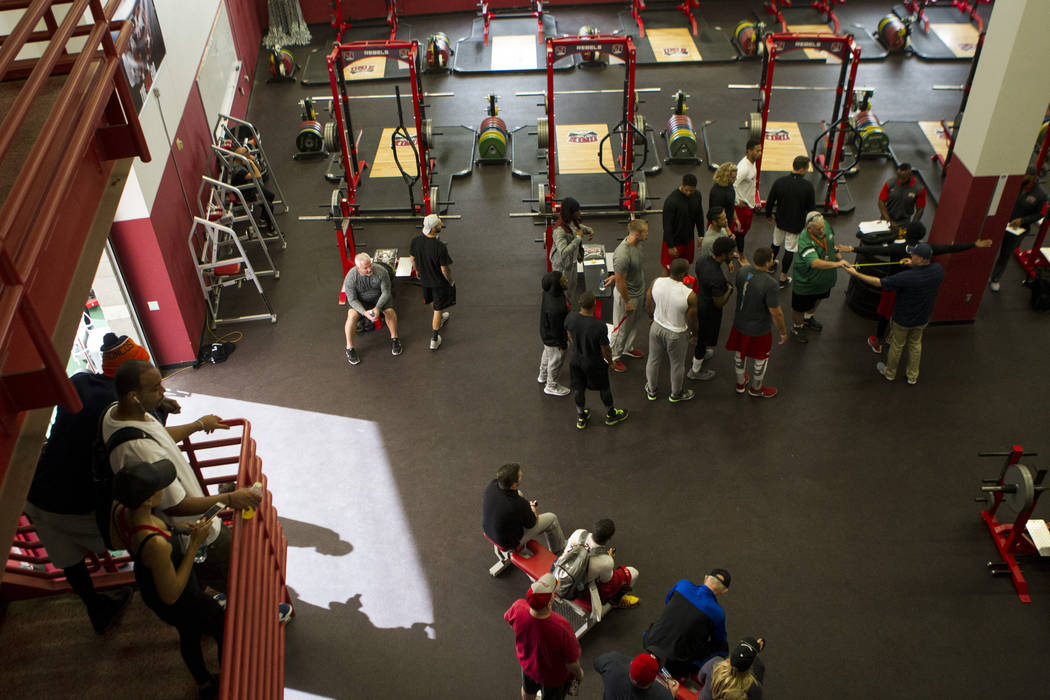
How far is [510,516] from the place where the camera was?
630 centimetres

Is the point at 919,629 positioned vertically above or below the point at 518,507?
below

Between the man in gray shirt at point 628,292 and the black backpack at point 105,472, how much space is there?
16.1 ft

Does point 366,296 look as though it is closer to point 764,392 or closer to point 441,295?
point 441,295

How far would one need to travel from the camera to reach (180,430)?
17.5 feet

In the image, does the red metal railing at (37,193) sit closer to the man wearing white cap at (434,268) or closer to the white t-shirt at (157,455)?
the white t-shirt at (157,455)

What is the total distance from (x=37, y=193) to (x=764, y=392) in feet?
22.2

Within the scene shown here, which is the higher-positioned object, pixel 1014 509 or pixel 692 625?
pixel 692 625

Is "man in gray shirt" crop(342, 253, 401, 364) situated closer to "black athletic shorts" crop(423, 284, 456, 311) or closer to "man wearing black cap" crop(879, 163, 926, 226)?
"black athletic shorts" crop(423, 284, 456, 311)

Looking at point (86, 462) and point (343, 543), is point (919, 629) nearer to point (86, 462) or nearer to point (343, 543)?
point (343, 543)

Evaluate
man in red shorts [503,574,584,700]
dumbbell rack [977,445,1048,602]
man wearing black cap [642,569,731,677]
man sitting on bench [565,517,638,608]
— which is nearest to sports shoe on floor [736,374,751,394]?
dumbbell rack [977,445,1048,602]

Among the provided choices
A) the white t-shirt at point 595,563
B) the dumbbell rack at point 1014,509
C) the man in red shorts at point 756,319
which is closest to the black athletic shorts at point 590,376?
the man in red shorts at point 756,319

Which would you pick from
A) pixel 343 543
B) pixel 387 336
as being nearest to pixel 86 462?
pixel 343 543

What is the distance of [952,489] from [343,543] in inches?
213

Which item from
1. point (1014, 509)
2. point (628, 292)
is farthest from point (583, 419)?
point (1014, 509)
